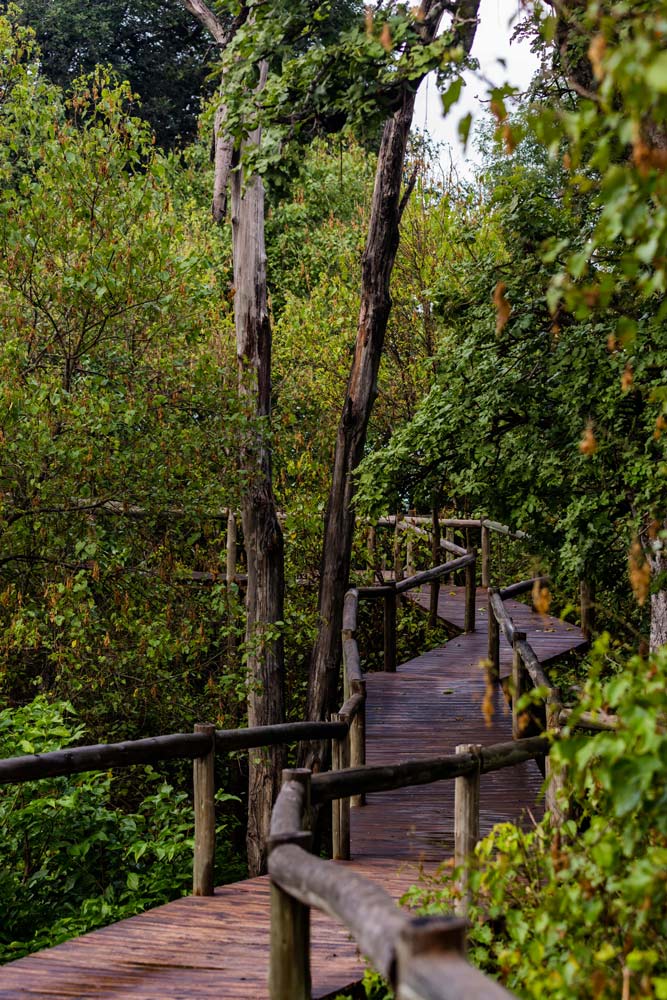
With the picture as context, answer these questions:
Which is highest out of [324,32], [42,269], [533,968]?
[324,32]

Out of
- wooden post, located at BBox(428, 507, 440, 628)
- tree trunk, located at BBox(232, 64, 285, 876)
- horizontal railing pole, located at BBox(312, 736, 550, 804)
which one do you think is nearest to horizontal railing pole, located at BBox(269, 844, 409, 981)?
horizontal railing pole, located at BBox(312, 736, 550, 804)

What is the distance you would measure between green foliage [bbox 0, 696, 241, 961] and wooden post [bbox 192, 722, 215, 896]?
112 cm

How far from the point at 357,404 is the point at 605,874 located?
946cm

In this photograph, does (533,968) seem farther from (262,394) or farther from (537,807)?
(262,394)

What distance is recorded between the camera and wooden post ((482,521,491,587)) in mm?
16234

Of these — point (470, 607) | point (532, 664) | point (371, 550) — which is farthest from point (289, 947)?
point (371, 550)

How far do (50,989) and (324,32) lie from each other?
7.76 metres

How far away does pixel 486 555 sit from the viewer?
16.6m

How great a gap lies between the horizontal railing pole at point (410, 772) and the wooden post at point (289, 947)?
1360 millimetres

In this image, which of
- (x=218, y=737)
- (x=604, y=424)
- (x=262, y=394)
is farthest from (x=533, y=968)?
(x=262, y=394)

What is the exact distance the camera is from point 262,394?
12.4m

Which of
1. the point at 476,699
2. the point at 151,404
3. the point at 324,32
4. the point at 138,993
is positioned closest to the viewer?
the point at 138,993

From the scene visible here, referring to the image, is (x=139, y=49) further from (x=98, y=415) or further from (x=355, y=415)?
(x=98, y=415)

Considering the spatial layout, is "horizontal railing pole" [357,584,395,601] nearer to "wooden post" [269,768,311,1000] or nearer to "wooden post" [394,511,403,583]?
"wooden post" [394,511,403,583]
